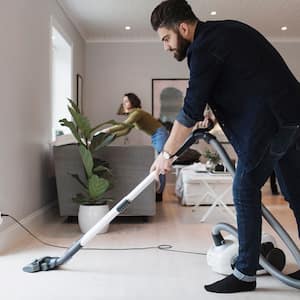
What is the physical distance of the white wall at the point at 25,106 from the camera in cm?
322

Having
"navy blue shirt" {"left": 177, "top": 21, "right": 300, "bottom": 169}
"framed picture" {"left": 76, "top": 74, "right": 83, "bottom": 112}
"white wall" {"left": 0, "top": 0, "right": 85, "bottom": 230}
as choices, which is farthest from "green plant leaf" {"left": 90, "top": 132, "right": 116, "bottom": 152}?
"framed picture" {"left": 76, "top": 74, "right": 83, "bottom": 112}

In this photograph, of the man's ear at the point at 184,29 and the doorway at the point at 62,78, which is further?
the doorway at the point at 62,78

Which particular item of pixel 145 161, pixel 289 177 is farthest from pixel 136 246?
pixel 289 177

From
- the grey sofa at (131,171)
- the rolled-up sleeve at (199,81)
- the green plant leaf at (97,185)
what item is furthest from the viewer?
the grey sofa at (131,171)

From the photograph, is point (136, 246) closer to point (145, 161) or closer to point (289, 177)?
point (145, 161)

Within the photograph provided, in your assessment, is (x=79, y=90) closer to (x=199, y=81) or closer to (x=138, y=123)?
(x=138, y=123)

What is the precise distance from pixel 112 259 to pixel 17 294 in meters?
0.79

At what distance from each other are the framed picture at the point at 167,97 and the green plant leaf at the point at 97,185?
4.21 m

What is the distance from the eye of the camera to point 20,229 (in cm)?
347

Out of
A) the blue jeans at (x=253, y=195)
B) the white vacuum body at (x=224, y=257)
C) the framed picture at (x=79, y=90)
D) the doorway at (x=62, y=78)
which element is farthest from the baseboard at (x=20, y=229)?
the framed picture at (x=79, y=90)

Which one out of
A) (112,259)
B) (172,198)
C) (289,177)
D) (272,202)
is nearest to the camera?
(289,177)

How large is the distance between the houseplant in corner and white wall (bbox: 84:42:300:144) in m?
4.00

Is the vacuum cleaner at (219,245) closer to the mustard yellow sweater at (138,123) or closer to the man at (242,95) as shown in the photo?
the man at (242,95)

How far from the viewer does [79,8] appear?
5766 millimetres
